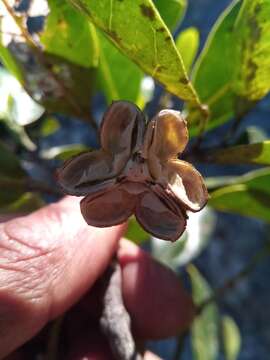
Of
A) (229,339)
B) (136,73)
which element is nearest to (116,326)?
(136,73)

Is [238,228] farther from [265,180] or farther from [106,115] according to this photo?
[106,115]

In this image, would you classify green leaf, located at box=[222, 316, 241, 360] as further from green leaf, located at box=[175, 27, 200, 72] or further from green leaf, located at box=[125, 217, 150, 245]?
green leaf, located at box=[175, 27, 200, 72]

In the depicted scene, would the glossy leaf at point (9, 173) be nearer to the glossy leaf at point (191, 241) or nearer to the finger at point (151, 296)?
the finger at point (151, 296)

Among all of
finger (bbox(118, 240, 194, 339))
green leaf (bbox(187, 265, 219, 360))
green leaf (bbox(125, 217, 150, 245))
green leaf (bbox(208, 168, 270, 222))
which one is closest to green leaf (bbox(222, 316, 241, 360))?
green leaf (bbox(187, 265, 219, 360))

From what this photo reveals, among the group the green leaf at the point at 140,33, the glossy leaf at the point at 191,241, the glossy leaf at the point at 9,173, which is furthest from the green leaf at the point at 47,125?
the green leaf at the point at 140,33

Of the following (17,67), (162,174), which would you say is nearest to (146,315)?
(17,67)

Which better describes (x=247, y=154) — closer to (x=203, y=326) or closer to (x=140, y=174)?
(x=140, y=174)
